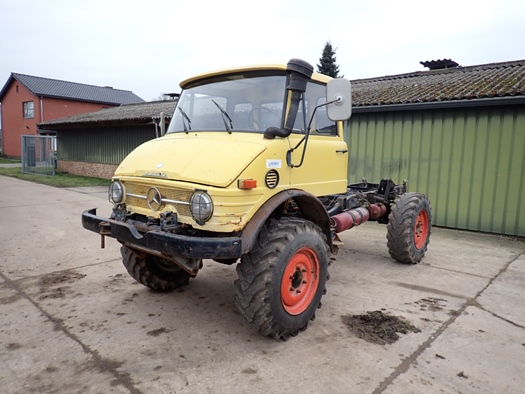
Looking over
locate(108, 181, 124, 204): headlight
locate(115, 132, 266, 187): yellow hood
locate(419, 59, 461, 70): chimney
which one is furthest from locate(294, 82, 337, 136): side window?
locate(419, 59, 461, 70): chimney

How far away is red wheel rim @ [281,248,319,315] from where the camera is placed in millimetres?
3439

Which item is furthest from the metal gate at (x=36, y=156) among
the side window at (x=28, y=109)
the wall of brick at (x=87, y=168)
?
the side window at (x=28, y=109)

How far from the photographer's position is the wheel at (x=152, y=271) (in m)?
4.36

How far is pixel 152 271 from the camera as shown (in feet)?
14.6

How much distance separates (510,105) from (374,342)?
6470 millimetres

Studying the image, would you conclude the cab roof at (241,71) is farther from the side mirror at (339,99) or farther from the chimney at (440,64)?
the chimney at (440,64)

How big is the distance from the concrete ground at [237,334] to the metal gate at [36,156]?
15.3 metres

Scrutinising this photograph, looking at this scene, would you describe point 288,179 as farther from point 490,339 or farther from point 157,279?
point 490,339

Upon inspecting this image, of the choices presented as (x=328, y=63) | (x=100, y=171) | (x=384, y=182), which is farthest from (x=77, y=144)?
(x=328, y=63)

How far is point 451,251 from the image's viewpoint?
6.75m

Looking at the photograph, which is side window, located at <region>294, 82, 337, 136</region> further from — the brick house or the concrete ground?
the brick house

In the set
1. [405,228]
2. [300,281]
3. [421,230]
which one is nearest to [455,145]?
[421,230]

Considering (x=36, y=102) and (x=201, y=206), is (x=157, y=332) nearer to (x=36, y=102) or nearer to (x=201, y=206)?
(x=201, y=206)

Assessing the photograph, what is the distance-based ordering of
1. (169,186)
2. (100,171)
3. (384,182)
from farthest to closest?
(100,171) < (384,182) < (169,186)
